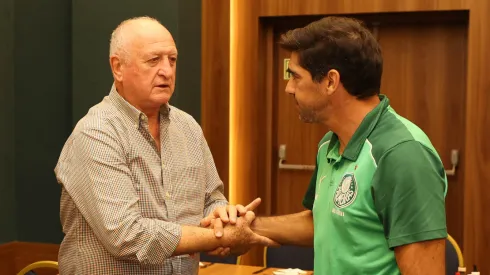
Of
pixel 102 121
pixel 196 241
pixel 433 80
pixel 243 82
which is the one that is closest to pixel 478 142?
pixel 433 80

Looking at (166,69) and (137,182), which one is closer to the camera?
(137,182)

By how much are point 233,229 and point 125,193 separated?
47 cm

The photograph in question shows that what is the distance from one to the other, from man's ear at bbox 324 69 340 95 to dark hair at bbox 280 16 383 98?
0.01m

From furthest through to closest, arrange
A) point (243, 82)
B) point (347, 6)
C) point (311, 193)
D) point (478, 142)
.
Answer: point (243, 82), point (347, 6), point (478, 142), point (311, 193)

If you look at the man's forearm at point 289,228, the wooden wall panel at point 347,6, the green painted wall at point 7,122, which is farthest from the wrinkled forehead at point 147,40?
the green painted wall at point 7,122

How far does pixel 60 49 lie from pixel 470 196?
11.4 ft

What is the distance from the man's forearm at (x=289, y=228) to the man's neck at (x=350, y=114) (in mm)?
522

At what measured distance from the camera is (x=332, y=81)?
215 cm

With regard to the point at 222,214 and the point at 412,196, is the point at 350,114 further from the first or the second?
the point at 222,214

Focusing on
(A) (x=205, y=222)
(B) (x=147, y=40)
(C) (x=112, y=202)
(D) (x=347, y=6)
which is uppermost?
(D) (x=347, y=6)

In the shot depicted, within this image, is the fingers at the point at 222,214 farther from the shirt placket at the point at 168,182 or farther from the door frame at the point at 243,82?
the door frame at the point at 243,82

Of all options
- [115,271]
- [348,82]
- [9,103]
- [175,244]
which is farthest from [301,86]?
[9,103]

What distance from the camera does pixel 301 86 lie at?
7.35 ft

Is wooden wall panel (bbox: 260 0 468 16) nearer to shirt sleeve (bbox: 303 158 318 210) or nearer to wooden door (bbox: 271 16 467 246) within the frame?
wooden door (bbox: 271 16 467 246)
